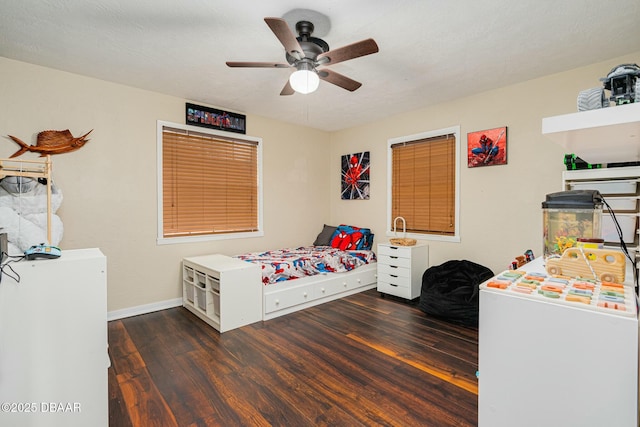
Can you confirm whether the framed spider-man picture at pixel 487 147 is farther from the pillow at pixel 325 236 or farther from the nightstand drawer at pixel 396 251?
the pillow at pixel 325 236

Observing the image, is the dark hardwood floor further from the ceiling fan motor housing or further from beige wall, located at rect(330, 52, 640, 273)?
the ceiling fan motor housing

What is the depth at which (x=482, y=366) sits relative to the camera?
1.03 metres

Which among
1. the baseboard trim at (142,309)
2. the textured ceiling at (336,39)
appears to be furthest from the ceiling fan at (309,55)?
the baseboard trim at (142,309)

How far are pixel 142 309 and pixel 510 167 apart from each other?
4.29 m

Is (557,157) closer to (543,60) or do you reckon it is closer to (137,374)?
(543,60)

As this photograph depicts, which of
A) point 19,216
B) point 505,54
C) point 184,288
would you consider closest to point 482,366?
point 505,54

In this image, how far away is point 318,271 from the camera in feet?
12.1

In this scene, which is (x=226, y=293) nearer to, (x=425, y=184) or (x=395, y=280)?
(x=395, y=280)

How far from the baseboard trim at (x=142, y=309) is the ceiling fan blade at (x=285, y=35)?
3.00 metres

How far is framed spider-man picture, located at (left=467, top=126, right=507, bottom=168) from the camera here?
3354mm

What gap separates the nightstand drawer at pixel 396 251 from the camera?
3.77 metres

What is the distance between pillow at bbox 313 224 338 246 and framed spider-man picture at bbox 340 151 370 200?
565 millimetres

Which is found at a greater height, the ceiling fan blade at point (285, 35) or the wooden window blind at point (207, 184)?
the ceiling fan blade at point (285, 35)

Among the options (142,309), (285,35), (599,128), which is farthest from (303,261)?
(599,128)
